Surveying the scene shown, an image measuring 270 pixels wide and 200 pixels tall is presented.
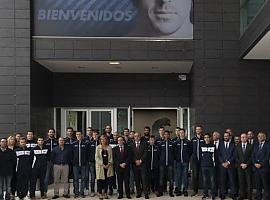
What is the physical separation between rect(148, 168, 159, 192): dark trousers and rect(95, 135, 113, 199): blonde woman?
1.30 meters

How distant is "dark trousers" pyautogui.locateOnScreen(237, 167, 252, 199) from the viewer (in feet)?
40.0

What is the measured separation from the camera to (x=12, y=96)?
14.5 m

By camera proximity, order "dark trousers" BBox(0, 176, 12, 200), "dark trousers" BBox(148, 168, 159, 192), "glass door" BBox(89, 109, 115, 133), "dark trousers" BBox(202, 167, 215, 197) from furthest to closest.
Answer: "glass door" BBox(89, 109, 115, 133)
"dark trousers" BBox(148, 168, 159, 192)
"dark trousers" BBox(202, 167, 215, 197)
"dark trousers" BBox(0, 176, 12, 200)

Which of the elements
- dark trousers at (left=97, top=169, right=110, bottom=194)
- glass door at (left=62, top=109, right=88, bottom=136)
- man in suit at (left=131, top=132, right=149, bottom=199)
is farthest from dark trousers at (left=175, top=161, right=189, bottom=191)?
glass door at (left=62, top=109, right=88, bottom=136)

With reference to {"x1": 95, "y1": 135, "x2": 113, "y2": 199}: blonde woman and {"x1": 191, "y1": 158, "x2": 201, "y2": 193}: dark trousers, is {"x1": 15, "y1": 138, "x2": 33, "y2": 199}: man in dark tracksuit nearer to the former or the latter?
{"x1": 95, "y1": 135, "x2": 113, "y2": 199}: blonde woman

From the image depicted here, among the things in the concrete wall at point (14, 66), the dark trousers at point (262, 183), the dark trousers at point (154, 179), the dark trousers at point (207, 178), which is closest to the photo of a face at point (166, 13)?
the concrete wall at point (14, 66)

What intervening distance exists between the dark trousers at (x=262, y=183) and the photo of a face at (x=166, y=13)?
5412 millimetres

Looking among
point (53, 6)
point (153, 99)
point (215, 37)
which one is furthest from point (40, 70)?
point (215, 37)

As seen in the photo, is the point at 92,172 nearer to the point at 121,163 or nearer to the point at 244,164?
the point at 121,163

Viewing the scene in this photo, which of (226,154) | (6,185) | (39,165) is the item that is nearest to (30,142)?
(39,165)

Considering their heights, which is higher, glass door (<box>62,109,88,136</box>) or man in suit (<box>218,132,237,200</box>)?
glass door (<box>62,109,88,136</box>)

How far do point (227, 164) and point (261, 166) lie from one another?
2.86 ft

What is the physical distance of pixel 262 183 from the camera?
12.0 m

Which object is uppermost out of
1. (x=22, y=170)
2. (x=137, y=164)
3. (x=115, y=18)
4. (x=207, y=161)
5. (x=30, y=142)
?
Result: (x=115, y=18)
